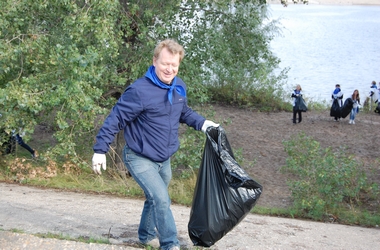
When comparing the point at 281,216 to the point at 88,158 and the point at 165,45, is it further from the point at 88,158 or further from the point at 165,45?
the point at 165,45

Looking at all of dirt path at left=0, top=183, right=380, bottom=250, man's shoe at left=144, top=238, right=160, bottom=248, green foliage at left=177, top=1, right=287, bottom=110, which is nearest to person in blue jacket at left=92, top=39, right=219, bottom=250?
man's shoe at left=144, top=238, right=160, bottom=248

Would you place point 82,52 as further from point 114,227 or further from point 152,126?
point 152,126

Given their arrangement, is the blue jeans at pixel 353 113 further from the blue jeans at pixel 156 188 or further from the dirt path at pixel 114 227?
the blue jeans at pixel 156 188

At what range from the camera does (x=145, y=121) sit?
4516mm

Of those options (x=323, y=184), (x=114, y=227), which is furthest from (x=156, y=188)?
(x=323, y=184)

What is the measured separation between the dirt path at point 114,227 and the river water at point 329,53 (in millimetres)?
14474

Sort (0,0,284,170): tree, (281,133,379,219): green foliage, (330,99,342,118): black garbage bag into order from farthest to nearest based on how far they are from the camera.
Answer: (330,99,342,118): black garbage bag
(281,133,379,219): green foliage
(0,0,284,170): tree

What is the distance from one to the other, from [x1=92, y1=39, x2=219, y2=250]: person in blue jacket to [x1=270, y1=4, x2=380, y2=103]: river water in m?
16.8

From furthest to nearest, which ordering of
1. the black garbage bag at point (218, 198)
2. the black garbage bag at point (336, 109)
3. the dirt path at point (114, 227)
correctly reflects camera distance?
the black garbage bag at point (336, 109)
the dirt path at point (114, 227)
the black garbage bag at point (218, 198)

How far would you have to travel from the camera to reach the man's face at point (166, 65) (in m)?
4.48

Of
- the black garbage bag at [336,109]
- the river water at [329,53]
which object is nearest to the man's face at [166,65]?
the black garbage bag at [336,109]

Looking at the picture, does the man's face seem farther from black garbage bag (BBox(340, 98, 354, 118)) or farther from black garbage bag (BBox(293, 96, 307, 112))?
black garbage bag (BBox(340, 98, 354, 118))

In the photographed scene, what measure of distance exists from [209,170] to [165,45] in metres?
1.07

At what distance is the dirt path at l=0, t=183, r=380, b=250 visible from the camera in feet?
17.4
